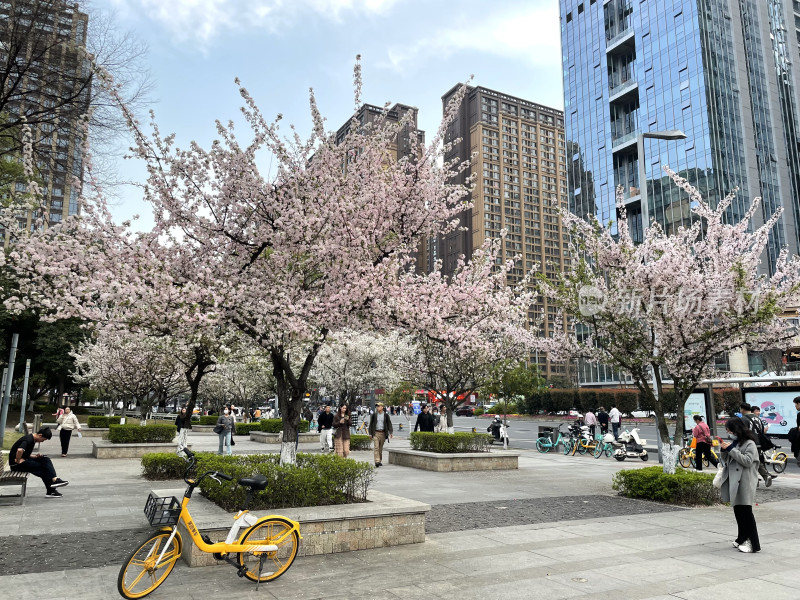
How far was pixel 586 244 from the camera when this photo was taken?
1294 centimetres

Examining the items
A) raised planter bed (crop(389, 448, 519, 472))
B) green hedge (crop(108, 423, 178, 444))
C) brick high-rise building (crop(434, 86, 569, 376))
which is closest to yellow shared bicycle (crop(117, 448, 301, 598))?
raised planter bed (crop(389, 448, 519, 472))

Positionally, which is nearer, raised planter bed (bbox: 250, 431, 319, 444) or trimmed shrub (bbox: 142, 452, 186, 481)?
trimmed shrub (bbox: 142, 452, 186, 481)

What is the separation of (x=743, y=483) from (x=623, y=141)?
87.7m

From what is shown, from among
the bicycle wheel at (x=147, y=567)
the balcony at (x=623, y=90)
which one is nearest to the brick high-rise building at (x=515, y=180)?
the balcony at (x=623, y=90)

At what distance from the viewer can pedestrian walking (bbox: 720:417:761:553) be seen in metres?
7.24

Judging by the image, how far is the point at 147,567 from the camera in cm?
539

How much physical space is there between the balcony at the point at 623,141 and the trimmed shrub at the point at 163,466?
83.4 metres

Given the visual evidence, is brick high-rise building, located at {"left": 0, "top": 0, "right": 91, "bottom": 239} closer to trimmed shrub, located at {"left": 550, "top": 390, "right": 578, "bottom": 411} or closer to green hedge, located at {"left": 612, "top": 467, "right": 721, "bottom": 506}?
green hedge, located at {"left": 612, "top": 467, "right": 721, "bottom": 506}

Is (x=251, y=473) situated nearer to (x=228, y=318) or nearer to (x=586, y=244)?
(x=228, y=318)

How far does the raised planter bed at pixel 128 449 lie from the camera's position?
1986cm

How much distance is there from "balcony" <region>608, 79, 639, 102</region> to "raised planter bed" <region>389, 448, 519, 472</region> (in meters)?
81.9

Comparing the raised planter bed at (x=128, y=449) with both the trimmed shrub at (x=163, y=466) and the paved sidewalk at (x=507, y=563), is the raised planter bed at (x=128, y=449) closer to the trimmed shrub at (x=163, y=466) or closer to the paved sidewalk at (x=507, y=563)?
the trimmed shrub at (x=163, y=466)

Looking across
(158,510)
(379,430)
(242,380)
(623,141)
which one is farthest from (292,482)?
(623,141)

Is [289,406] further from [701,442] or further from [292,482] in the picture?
[701,442]
